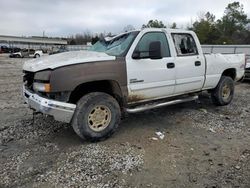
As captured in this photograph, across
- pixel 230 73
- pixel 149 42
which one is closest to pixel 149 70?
pixel 149 42

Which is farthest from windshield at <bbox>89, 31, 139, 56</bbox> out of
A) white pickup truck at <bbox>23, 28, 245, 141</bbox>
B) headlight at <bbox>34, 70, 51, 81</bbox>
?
headlight at <bbox>34, 70, 51, 81</bbox>

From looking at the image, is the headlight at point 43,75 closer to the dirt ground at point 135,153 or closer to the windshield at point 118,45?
the dirt ground at point 135,153

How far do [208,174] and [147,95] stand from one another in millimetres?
2079

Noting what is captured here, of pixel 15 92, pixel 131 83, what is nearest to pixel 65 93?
pixel 131 83

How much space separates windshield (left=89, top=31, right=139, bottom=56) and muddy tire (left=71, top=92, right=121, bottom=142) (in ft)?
3.01

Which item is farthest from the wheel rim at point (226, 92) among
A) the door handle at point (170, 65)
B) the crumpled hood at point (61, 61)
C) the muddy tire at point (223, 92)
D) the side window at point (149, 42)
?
the crumpled hood at point (61, 61)

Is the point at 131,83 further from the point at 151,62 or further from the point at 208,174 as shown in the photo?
the point at 208,174

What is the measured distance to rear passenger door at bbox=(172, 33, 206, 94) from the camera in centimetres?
616

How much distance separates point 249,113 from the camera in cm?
717

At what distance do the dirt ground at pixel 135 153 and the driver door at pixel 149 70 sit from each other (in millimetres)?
727

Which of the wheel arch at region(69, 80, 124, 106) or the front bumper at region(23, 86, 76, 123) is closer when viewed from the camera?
the front bumper at region(23, 86, 76, 123)

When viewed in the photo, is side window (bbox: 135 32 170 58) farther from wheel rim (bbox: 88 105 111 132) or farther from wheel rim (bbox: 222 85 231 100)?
wheel rim (bbox: 222 85 231 100)

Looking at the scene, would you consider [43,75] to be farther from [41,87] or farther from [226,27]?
[226,27]

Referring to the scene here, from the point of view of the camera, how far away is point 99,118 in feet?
16.5
